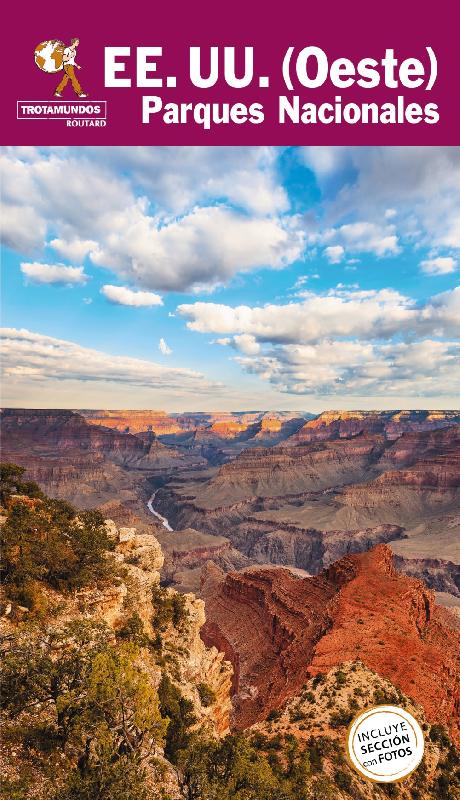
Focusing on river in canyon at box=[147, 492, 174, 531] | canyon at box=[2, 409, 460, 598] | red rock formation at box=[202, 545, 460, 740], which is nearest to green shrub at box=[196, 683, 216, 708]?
red rock formation at box=[202, 545, 460, 740]

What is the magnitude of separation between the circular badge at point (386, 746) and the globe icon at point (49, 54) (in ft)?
93.5

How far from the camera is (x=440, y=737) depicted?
21.2m

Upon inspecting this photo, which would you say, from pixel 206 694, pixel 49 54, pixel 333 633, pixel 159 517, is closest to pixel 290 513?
pixel 159 517

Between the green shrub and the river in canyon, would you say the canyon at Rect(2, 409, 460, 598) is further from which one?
the green shrub

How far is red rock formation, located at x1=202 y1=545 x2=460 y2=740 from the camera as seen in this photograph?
89.2ft

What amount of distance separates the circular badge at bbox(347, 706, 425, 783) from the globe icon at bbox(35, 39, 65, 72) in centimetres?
2851

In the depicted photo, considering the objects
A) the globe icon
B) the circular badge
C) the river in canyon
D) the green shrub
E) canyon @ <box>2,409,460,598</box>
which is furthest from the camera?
the river in canyon

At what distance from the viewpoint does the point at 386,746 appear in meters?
13.5

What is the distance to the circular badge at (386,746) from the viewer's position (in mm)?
13258

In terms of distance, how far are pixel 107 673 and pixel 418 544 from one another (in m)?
119

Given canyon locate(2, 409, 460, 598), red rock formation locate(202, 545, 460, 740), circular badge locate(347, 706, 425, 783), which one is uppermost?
circular badge locate(347, 706, 425, 783)

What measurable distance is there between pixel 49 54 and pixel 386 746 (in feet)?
97.5

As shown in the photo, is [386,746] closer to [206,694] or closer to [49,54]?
[206,694]

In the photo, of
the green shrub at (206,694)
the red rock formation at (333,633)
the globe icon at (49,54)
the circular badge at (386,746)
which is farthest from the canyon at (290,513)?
the globe icon at (49,54)
